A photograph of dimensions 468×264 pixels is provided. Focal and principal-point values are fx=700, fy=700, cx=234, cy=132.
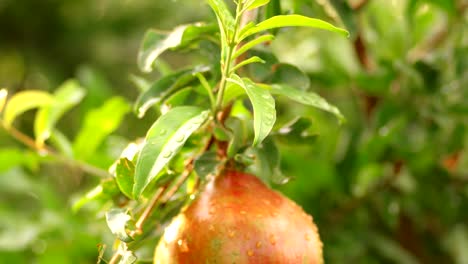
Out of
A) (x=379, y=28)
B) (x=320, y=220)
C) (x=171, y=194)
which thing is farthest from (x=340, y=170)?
(x=171, y=194)

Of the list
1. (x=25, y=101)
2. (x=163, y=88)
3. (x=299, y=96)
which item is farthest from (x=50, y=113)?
(x=299, y=96)

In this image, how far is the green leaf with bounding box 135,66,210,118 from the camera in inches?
22.2

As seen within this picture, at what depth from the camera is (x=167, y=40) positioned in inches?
22.9

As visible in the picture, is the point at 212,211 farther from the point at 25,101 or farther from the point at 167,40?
the point at 25,101

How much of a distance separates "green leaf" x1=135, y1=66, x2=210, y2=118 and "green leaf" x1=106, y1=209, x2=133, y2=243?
10 cm

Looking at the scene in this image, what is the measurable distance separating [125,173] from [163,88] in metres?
0.10

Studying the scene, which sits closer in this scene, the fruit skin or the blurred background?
the fruit skin

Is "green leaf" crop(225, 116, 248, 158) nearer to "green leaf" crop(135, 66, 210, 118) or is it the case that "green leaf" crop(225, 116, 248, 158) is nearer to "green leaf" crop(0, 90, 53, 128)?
"green leaf" crop(135, 66, 210, 118)

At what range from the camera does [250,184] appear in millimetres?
526

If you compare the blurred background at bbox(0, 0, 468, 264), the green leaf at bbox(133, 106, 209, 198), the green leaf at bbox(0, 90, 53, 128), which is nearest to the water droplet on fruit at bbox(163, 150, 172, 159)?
the green leaf at bbox(133, 106, 209, 198)

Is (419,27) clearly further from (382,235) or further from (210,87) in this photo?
(210,87)

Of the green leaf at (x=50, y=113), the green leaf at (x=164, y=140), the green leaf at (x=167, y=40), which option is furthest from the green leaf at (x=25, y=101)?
the green leaf at (x=164, y=140)

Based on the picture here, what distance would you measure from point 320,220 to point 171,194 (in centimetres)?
43

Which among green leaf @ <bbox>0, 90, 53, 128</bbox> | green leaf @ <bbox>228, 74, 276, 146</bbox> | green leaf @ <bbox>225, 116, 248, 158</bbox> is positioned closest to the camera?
green leaf @ <bbox>228, 74, 276, 146</bbox>
